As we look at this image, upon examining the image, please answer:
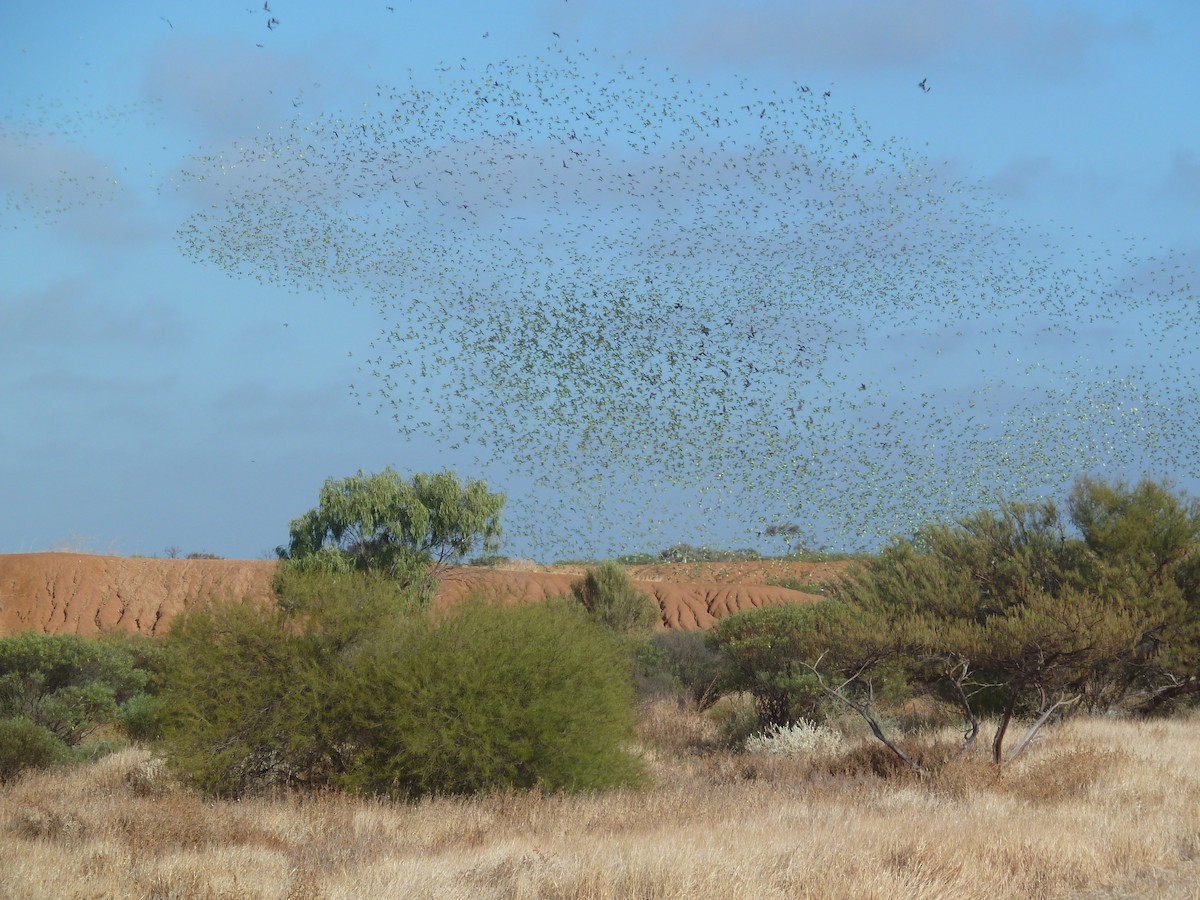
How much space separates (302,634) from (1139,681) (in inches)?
835

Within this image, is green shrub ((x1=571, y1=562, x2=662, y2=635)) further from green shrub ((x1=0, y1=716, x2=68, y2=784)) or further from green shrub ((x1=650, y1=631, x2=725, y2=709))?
green shrub ((x1=0, y1=716, x2=68, y2=784))

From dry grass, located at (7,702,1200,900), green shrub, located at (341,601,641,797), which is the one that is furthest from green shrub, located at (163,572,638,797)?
dry grass, located at (7,702,1200,900)

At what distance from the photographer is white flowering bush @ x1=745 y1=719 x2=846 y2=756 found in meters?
21.2

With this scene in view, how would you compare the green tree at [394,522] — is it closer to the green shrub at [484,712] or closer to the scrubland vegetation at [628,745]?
the scrubland vegetation at [628,745]

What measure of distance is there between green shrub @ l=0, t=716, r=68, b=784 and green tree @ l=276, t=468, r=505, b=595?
12.7 metres

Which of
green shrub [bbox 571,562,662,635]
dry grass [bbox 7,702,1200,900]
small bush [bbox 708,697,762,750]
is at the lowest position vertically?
small bush [bbox 708,697,762,750]

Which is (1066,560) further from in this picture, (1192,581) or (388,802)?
(388,802)

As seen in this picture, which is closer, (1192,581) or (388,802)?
(388,802)

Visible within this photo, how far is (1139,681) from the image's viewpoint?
2839cm

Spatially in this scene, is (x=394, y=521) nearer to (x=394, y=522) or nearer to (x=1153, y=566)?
(x=394, y=522)

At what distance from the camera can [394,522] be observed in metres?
32.3

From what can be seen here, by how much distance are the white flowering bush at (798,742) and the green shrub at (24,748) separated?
1242cm

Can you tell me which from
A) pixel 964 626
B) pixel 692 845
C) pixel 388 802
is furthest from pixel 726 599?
pixel 692 845

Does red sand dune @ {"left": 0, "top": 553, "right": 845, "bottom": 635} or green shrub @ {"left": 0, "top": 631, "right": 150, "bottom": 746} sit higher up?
red sand dune @ {"left": 0, "top": 553, "right": 845, "bottom": 635}
